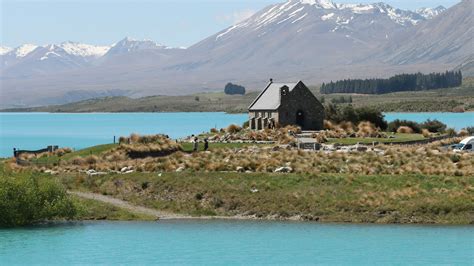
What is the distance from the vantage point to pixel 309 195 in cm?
4431

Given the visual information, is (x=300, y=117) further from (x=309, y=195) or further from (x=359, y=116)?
(x=309, y=195)

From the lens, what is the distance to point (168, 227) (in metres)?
41.5

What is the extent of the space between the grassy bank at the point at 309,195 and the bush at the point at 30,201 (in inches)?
218

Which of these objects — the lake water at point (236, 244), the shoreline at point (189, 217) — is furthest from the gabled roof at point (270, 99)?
the lake water at point (236, 244)

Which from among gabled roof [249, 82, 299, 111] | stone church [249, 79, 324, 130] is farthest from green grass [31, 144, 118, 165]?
gabled roof [249, 82, 299, 111]

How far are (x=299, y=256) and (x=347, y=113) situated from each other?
5339 centimetres

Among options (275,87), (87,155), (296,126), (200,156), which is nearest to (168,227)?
(200,156)

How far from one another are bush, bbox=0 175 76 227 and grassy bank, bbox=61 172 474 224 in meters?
5.53

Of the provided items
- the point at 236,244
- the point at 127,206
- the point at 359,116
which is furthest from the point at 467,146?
the point at 359,116

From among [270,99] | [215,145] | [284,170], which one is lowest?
[284,170]

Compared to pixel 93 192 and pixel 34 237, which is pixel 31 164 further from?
pixel 34 237

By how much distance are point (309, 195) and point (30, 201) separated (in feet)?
39.9

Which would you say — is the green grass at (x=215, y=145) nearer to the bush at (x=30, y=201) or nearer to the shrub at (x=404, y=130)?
the shrub at (x=404, y=130)

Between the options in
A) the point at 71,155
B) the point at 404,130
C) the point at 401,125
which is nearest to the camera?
the point at 71,155
